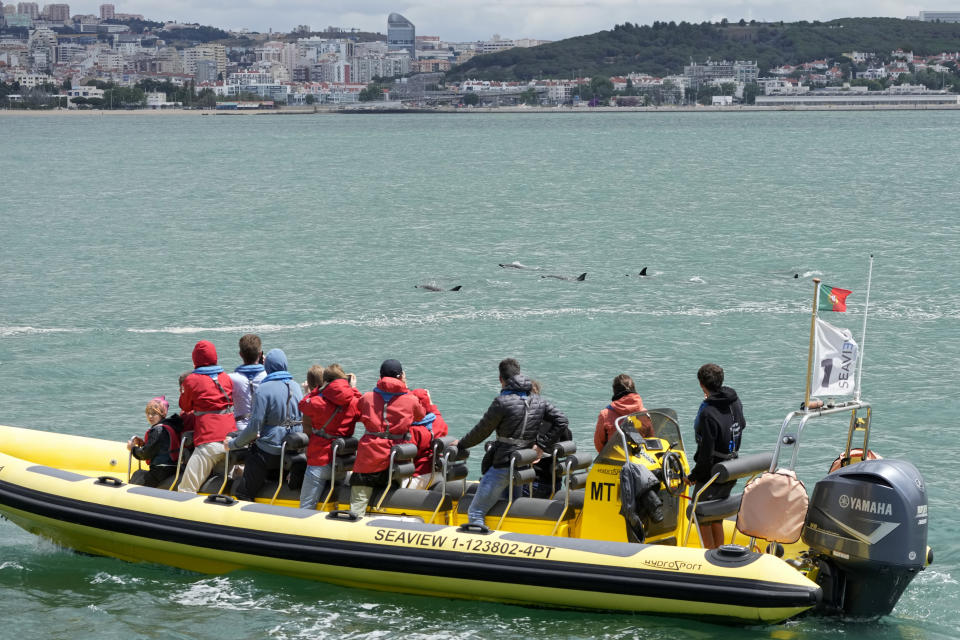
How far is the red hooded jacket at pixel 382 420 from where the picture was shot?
9.90 m

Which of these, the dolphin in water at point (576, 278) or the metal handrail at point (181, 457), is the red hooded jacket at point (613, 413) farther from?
the dolphin in water at point (576, 278)

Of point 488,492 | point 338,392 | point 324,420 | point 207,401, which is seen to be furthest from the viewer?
point 207,401

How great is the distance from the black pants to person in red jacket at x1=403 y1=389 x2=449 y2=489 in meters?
1.11

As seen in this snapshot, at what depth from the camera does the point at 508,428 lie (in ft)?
31.0

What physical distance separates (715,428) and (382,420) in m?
2.55

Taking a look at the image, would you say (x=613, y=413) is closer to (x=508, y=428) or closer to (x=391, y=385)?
(x=508, y=428)

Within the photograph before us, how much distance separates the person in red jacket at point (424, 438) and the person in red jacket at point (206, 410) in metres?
1.56

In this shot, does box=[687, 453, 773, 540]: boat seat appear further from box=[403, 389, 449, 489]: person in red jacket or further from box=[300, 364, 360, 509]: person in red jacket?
box=[300, 364, 360, 509]: person in red jacket

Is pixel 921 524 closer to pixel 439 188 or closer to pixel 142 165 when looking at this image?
pixel 439 188

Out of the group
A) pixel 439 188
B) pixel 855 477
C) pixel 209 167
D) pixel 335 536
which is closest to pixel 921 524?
pixel 855 477

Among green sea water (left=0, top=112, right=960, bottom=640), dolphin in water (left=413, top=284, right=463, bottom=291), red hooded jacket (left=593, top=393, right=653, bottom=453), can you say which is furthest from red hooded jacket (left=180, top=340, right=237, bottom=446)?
dolphin in water (left=413, top=284, right=463, bottom=291)

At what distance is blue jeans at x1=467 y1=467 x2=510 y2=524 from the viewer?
9672mm

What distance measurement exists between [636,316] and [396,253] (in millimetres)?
12157

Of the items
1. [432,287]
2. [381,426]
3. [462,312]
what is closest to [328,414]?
[381,426]
